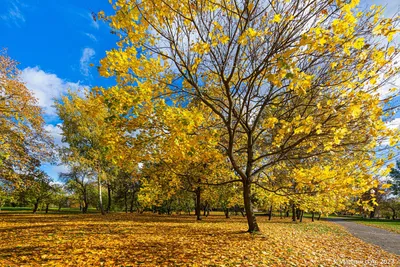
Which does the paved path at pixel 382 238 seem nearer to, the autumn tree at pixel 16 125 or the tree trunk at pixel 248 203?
the tree trunk at pixel 248 203

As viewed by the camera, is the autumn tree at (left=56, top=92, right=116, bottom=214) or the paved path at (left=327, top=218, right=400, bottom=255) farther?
the autumn tree at (left=56, top=92, right=116, bottom=214)

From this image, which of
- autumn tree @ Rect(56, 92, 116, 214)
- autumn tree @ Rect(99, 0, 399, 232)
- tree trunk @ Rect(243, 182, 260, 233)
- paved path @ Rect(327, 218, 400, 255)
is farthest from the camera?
autumn tree @ Rect(56, 92, 116, 214)

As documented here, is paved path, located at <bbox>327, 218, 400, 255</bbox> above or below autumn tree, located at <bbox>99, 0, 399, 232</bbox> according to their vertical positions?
below

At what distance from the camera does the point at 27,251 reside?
5895 mm

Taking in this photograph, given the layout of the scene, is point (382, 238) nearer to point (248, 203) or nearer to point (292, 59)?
point (248, 203)

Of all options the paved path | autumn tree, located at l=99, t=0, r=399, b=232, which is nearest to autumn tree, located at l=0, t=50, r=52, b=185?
autumn tree, located at l=99, t=0, r=399, b=232

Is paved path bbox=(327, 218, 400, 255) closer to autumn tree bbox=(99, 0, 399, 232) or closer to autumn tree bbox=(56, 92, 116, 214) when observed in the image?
autumn tree bbox=(99, 0, 399, 232)

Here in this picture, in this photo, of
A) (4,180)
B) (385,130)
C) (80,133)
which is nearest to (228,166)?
(385,130)

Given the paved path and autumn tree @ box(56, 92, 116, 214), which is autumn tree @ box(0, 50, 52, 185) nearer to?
autumn tree @ box(56, 92, 116, 214)

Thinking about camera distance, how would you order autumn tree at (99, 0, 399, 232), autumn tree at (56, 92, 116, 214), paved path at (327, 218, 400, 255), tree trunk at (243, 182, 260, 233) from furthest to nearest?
autumn tree at (56, 92, 116, 214) → paved path at (327, 218, 400, 255) → tree trunk at (243, 182, 260, 233) → autumn tree at (99, 0, 399, 232)

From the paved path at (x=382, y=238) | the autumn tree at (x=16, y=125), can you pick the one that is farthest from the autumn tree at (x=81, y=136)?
the paved path at (x=382, y=238)

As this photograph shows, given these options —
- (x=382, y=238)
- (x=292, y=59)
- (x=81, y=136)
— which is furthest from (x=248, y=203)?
(x=81, y=136)

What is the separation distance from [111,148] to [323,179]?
5.77m

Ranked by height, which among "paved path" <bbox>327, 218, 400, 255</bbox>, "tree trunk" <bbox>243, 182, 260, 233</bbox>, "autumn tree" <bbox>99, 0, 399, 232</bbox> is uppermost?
"autumn tree" <bbox>99, 0, 399, 232</bbox>
